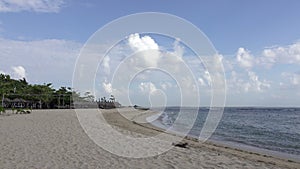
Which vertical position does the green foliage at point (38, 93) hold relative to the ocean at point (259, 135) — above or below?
above

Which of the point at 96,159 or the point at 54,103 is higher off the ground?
the point at 54,103

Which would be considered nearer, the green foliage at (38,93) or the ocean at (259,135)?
the ocean at (259,135)

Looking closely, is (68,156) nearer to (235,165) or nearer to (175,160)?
(175,160)

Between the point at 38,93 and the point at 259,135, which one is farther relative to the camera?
the point at 38,93

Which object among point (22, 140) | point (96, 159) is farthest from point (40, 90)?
point (96, 159)

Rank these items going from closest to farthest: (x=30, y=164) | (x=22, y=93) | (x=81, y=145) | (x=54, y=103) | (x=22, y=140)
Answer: (x=30, y=164) < (x=81, y=145) < (x=22, y=140) < (x=22, y=93) < (x=54, y=103)

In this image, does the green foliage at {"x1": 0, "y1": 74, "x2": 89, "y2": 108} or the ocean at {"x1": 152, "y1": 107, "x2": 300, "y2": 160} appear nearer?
the ocean at {"x1": 152, "y1": 107, "x2": 300, "y2": 160}

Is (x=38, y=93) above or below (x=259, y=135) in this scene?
above

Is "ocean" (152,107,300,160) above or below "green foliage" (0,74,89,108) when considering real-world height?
below

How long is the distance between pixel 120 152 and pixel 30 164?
108 inches

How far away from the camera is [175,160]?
7699 millimetres

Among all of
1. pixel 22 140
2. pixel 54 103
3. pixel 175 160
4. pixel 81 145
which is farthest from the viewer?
pixel 54 103

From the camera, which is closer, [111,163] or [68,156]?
[111,163]

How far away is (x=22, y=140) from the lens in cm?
1041
